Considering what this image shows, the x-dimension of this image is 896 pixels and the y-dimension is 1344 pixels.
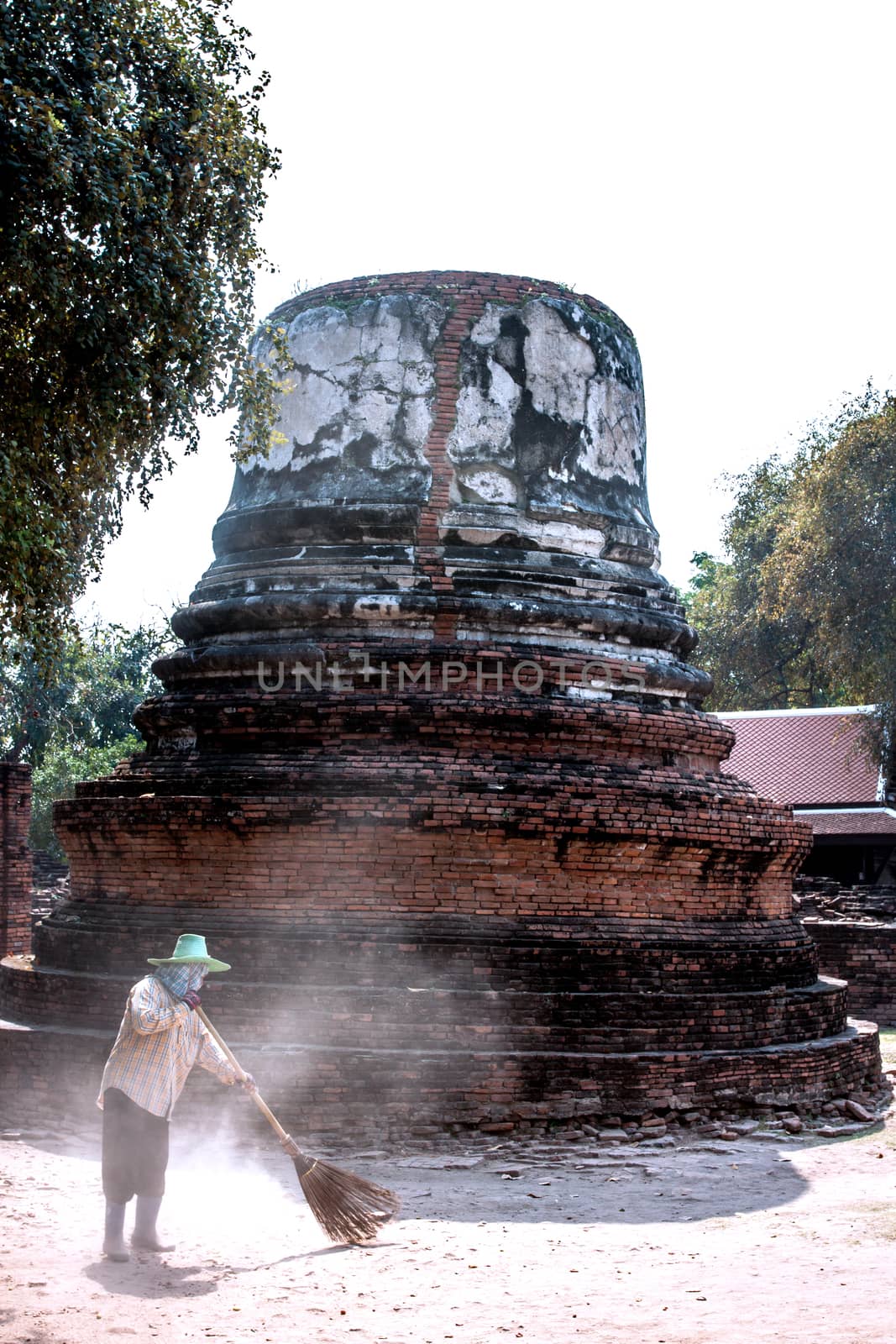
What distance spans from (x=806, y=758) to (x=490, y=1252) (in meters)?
16.2

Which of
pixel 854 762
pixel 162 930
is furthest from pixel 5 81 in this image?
pixel 854 762

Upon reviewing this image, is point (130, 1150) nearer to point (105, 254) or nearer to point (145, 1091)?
point (145, 1091)

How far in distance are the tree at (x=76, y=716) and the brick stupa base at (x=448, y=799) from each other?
69.4ft

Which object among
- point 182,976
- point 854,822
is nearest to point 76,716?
point 854,822

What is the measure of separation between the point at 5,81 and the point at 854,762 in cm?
1658

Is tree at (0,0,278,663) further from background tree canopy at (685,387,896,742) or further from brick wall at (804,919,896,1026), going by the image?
background tree canopy at (685,387,896,742)

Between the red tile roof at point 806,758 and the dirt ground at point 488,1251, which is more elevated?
the red tile roof at point 806,758

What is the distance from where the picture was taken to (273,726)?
368 inches

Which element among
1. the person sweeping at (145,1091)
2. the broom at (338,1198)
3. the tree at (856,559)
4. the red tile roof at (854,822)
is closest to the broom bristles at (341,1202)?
the broom at (338,1198)

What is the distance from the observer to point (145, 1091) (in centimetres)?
588

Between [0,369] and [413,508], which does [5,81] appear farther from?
[413,508]

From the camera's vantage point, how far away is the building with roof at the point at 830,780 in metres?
19.0

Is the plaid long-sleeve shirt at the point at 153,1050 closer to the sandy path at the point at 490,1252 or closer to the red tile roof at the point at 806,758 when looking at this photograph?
the sandy path at the point at 490,1252

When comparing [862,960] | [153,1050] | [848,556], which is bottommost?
[862,960]
